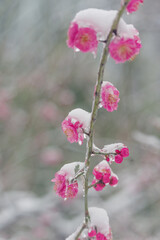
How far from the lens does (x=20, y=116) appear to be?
5.61 meters

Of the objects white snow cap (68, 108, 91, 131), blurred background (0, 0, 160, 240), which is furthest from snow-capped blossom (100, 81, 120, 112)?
blurred background (0, 0, 160, 240)

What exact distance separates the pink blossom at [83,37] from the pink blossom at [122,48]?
71 mm

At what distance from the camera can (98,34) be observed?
0.92m

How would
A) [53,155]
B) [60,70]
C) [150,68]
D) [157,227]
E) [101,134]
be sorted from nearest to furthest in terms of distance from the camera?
[157,227]
[60,70]
[53,155]
[101,134]
[150,68]

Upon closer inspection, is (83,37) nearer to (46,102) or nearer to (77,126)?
(77,126)

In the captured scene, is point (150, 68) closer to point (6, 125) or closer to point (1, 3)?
point (6, 125)

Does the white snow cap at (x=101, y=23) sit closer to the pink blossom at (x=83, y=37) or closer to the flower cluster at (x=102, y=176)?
the pink blossom at (x=83, y=37)

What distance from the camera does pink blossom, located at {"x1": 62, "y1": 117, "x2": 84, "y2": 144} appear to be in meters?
1.04

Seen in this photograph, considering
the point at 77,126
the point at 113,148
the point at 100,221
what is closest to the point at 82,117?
the point at 77,126

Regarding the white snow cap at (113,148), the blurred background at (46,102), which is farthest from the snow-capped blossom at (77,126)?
the blurred background at (46,102)

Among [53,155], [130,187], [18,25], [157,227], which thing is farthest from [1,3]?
[157,227]

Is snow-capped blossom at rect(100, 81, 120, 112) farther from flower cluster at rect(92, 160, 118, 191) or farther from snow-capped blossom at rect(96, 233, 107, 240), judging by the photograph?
snow-capped blossom at rect(96, 233, 107, 240)

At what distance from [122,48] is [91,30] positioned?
0.40 ft

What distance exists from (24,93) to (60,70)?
1129 millimetres
